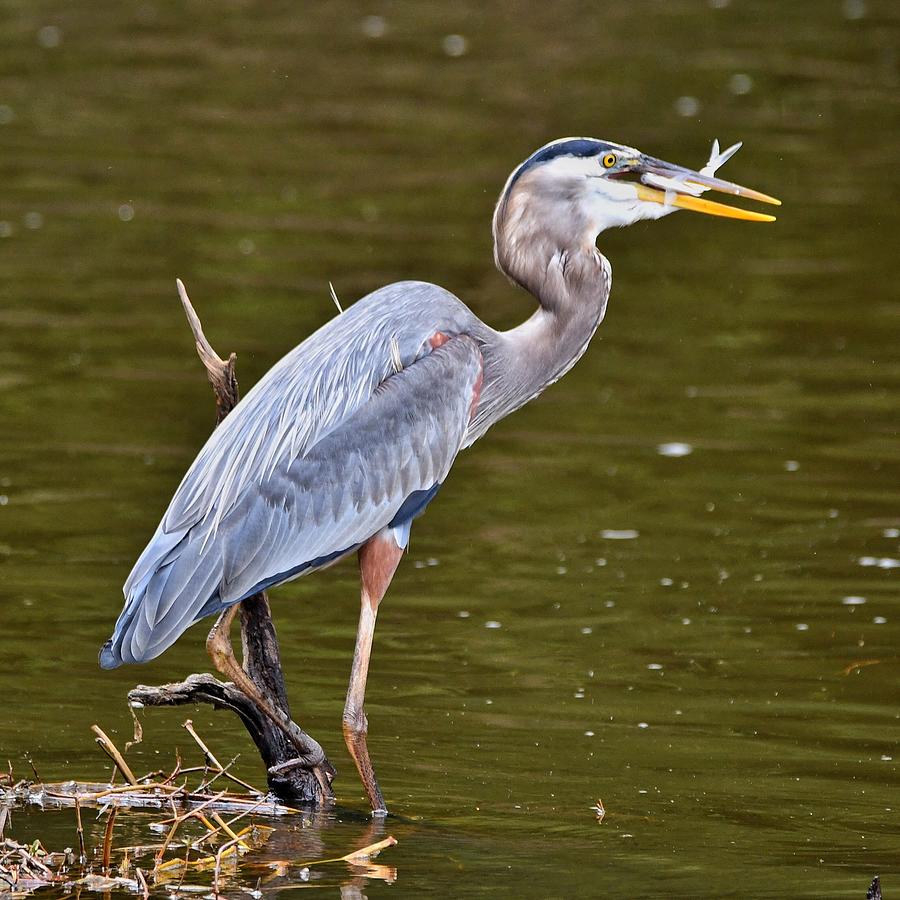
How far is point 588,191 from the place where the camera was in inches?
281

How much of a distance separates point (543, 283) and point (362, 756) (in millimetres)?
1773

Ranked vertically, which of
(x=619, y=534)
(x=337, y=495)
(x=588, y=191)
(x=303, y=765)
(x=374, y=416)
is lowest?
(x=303, y=765)

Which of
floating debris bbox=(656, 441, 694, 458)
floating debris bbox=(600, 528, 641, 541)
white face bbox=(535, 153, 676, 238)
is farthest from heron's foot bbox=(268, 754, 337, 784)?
floating debris bbox=(656, 441, 694, 458)

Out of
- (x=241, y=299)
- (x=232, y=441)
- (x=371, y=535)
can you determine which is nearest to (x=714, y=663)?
(x=371, y=535)

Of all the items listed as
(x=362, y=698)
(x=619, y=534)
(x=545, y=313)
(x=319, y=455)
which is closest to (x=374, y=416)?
(x=319, y=455)

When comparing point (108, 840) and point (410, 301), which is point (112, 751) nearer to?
point (108, 840)

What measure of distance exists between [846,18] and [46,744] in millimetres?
19712

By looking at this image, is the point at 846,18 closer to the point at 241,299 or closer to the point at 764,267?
the point at 764,267

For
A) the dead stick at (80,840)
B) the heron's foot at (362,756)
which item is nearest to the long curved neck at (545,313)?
the heron's foot at (362,756)

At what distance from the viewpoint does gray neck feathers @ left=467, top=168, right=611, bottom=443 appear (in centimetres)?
716

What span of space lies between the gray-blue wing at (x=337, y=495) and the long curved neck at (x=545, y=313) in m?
0.17

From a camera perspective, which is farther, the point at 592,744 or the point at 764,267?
the point at 764,267

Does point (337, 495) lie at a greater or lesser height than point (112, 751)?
greater

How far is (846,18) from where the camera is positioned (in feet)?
81.7
